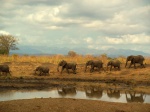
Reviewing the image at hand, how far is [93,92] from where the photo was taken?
22.2 m

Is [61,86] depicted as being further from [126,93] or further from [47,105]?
[47,105]

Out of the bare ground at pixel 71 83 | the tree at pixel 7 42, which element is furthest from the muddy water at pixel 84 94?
the tree at pixel 7 42

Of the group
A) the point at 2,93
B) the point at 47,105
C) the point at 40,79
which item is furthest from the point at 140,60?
the point at 47,105

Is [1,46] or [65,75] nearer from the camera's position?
[65,75]

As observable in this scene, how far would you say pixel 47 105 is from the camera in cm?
1437

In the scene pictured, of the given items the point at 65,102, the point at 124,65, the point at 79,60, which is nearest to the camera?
the point at 65,102

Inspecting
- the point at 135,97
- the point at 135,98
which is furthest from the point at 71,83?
the point at 135,98

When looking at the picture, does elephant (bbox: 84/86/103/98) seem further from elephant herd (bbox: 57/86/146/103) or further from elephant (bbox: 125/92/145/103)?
elephant (bbox: 125/92/145/103)

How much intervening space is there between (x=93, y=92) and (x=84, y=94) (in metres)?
1.36

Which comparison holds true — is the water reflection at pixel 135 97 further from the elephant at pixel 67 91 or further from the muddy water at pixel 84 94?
the elephant at pixel 67 91

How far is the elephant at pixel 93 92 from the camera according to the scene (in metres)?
20.7

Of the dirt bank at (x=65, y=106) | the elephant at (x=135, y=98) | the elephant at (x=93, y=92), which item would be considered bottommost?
the elephant at (x=135, y=98)

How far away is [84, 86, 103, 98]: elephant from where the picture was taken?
20.7 meters

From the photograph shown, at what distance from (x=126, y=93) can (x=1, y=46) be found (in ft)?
168
